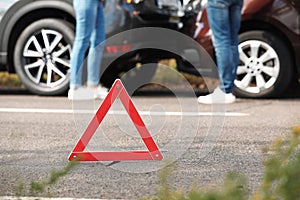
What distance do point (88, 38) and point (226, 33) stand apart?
4.67 ft

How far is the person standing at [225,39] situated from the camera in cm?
923

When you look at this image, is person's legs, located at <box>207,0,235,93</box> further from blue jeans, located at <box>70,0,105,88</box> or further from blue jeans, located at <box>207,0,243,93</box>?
blue jeans, located at <box>70,0,105,88</box>

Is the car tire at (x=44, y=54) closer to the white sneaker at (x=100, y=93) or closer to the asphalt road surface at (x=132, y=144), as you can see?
the white sneaker at (x=100, y=93)

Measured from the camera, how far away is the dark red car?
9438 mm

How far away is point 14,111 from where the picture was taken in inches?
342

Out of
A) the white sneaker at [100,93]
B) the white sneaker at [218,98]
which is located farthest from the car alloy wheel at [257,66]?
the white sneaker at [100,93]

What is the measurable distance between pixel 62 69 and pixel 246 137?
3357mm

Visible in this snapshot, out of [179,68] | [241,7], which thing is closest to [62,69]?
[179,68]

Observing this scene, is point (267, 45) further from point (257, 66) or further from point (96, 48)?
point (96, 48)

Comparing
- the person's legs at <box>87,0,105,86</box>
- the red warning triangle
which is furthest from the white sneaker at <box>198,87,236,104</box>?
the red warning triangle

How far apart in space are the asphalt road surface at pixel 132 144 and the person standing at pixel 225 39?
0.31 metres

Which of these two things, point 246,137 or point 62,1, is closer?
point 246,137

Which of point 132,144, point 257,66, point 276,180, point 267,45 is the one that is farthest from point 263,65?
point 276,180

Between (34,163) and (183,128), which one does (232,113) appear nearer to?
(183,128)
